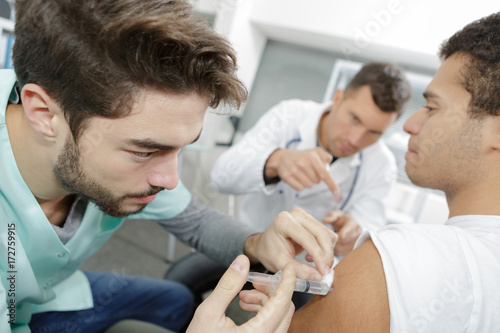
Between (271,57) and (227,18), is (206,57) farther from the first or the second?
(271,57)

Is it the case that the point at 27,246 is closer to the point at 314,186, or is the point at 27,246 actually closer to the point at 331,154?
the point at 314,186

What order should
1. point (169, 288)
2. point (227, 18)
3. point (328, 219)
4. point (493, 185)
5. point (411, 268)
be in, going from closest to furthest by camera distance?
point (411, 268)
point (493, 185)
point (328, 219)
point (169, 288)
point (227, 18)

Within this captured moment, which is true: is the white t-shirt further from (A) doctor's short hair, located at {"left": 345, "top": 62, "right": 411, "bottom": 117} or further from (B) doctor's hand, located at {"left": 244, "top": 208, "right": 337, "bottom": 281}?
(A) doctor's short hair, located at {"left": 345, "top": 62, "right": 411, "bottom": 117}

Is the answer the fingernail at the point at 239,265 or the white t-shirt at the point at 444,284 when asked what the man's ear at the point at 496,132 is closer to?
the white t-shirt at the point at 444,284

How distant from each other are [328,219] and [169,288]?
0.65 metres

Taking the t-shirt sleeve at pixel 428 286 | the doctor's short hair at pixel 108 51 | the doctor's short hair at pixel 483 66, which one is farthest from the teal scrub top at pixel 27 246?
the doctor's short hair at pixel 483 66

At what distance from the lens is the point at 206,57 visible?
2.04ft

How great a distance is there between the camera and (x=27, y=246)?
0.71m

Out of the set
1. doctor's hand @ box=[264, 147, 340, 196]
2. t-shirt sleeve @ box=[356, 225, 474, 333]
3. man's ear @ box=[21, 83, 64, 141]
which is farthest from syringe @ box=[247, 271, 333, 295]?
man's ear @ box=[21, 83, 64, 141]

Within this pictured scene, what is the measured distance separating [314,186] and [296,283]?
92 centimetres

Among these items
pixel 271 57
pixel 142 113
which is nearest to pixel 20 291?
pixel 142 113

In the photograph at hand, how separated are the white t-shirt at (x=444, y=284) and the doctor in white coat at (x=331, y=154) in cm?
57

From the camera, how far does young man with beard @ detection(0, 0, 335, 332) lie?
21.2 inches

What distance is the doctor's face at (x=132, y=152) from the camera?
1.97ft
